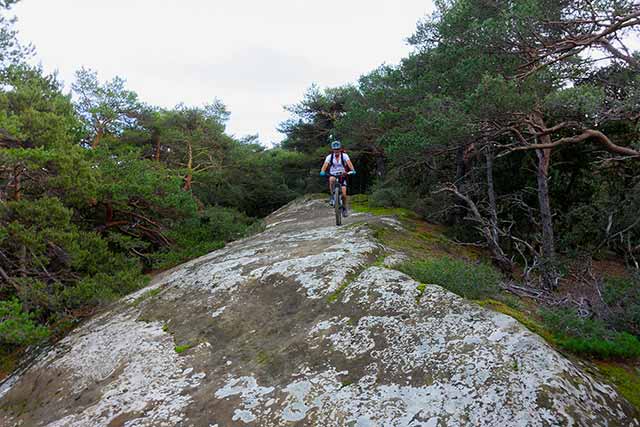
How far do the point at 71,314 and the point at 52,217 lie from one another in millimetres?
2184

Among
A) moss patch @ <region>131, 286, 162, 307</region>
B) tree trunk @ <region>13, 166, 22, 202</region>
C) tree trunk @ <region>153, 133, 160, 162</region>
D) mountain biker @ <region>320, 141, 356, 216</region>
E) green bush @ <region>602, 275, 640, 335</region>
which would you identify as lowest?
green bush @ <region>602, 275, 640, 335</region>

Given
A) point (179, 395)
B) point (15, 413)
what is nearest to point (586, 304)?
point (179, 395)

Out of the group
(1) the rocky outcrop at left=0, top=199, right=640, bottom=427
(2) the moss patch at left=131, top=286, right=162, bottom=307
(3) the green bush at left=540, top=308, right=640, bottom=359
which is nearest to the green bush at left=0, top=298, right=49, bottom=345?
(1) the rocky outcrop at left=0, top=199, right=640, bottom=427

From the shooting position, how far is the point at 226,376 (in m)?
4.09

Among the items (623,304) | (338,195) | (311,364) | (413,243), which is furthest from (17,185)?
(623,304)

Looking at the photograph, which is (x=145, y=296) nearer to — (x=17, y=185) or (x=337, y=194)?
(x=337, y=194)

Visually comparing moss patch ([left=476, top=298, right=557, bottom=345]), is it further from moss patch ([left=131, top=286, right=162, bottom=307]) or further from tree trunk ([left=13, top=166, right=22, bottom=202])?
tree trunk ([left=13, top=166, right=22, bottom=202])

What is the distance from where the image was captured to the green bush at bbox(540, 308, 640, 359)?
145 inches

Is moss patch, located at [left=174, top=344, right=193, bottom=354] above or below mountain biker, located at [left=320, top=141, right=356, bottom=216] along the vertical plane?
below

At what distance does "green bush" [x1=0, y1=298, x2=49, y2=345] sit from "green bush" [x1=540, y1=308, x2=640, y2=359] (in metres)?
7.11

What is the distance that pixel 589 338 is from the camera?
377cm

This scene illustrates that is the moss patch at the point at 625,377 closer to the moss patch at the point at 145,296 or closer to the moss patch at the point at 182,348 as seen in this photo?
the moss patch at the point at 182,348

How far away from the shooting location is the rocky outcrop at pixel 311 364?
3.08 meters

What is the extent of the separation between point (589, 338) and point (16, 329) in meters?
7.48
